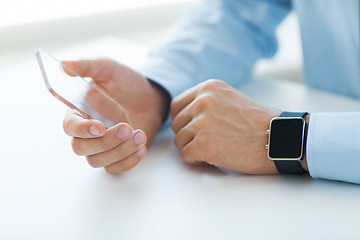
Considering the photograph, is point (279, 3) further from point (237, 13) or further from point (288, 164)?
point (288, 164)

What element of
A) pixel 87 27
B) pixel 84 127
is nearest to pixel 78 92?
pixel 84 127

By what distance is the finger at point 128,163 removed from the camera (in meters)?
0.67

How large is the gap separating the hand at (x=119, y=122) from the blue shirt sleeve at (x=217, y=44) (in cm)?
5

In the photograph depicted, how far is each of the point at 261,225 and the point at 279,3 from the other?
69cm

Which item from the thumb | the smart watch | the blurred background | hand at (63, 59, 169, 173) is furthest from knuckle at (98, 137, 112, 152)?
the blurred background

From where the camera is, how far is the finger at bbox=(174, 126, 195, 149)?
2.38 feet

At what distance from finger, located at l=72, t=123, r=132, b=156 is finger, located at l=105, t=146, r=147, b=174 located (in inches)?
1.4

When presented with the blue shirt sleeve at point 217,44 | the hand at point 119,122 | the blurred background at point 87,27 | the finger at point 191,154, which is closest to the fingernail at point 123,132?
the hand at point 119,122

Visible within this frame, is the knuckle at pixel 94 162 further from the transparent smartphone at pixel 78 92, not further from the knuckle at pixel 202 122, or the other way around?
the knuckle at pixel 202 122

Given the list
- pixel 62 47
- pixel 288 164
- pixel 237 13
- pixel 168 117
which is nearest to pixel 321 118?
pixel 288 164

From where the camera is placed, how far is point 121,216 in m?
0.61

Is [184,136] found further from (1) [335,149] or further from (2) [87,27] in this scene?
(2) [87,27]

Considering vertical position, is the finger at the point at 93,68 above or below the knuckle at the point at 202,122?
above

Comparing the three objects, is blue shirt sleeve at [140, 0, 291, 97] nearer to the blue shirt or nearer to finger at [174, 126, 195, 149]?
the blue shirt
